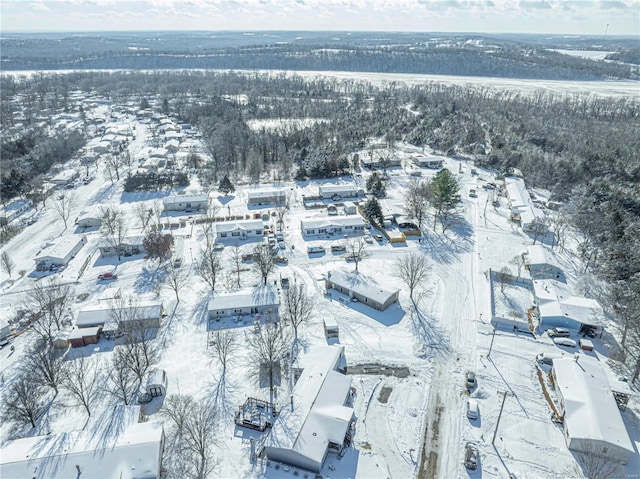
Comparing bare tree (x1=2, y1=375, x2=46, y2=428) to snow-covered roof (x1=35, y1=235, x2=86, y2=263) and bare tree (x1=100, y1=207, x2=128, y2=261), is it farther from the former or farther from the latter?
bare tree (x1=100, y1=207, x2=128, y2=261)

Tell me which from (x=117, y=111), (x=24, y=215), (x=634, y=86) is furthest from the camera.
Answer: (x=634, y=86)

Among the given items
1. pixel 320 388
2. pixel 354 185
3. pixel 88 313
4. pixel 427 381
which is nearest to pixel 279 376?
pixel 320 388

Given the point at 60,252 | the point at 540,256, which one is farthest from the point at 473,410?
the point at 60,252

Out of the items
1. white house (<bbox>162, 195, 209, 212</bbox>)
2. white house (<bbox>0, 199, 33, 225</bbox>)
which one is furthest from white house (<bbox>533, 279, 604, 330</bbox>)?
white house (<bbox>0, 199, 33, 225</bbox>)

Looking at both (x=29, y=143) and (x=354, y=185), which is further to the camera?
(x=29, y=143)

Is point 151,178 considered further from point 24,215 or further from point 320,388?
point 320,388

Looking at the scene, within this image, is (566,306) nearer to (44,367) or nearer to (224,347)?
(224,347)
